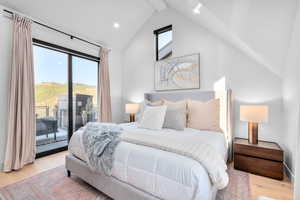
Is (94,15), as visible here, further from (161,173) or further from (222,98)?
(161,173)

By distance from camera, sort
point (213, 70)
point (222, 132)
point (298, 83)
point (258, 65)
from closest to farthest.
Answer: point (298, 83) < point (222, 132) < point (258, 65) < point (213, 70)

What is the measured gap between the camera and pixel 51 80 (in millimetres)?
3164

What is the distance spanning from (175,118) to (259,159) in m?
1.35

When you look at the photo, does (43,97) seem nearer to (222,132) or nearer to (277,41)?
(222,132)

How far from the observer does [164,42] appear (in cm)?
389

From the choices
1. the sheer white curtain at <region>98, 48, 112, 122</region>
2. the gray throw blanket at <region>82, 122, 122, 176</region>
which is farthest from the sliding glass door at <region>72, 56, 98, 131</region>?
the gray throw blanket at <region>82, 122, 122, 176</region>

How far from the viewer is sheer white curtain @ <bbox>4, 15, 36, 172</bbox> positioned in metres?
2.39

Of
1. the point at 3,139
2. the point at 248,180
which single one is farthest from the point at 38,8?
the point at 248,180

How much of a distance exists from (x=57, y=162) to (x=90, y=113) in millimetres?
1430

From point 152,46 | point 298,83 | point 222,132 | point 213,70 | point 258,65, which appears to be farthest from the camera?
point 152,46

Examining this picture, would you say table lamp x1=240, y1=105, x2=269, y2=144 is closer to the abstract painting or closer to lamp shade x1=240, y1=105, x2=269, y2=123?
lamp shade x1=240, y1=105, x2=269, y2=123

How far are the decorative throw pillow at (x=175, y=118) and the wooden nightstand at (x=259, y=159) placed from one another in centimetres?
92

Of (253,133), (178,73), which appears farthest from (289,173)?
(178,73)

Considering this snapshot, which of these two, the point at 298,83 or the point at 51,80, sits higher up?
the point at 51,80
